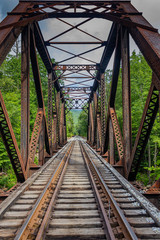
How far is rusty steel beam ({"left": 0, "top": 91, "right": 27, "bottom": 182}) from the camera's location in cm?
418

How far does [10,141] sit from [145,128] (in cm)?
379

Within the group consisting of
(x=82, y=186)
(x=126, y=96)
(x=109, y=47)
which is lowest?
(x=82, y=186)

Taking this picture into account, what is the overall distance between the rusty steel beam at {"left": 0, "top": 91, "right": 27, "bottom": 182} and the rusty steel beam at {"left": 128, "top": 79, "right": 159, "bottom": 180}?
348 cm

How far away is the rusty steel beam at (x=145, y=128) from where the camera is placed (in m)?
3.96

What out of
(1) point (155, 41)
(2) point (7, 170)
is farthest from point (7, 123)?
(2) point (7, 170)

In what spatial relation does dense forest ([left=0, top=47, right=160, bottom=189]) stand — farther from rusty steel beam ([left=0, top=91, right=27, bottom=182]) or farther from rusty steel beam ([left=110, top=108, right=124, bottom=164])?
rusty steel beam ([left=0, top=91, right=27, bottom=182])

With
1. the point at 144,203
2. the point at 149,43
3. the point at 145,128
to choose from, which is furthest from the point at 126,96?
the point at 144,203

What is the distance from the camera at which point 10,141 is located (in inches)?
178

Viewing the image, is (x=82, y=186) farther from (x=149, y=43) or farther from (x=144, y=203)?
(x=149, y=43)

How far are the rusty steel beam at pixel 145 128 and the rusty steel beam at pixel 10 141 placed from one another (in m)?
3.48

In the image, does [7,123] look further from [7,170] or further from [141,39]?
[7,170]

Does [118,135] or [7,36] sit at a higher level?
[7,36]

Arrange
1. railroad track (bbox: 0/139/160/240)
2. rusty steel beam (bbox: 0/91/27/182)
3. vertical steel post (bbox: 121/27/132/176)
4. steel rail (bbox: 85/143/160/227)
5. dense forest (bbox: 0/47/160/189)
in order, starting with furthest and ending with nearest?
dense forest (bbox: 0/47/160/189), vertical steel post (bbox: 121/27/132/176), rusty steel beam (bbox: 0/91/27/182), steel rail (bbox: 85/143/160/227), railroad track (bbox: 0/139/160/240)

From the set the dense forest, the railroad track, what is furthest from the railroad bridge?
the dense forest
